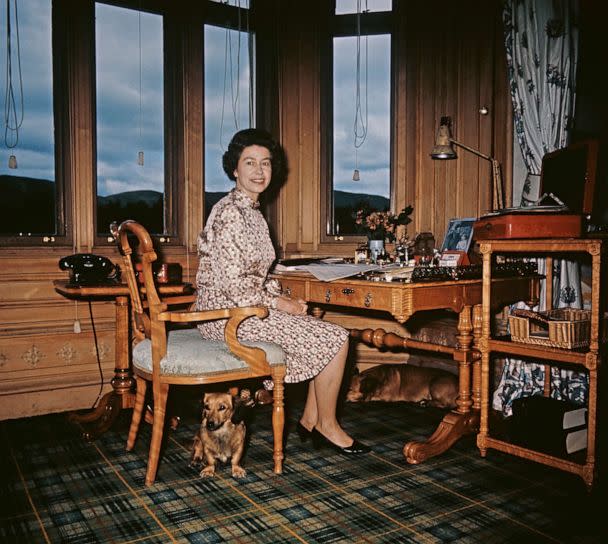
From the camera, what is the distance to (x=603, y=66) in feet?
11.5

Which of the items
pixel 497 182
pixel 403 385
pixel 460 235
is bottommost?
pixel 403 385

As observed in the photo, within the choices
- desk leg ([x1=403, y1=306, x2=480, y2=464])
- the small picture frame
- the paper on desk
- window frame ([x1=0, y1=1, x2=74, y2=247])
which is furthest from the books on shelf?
window frame ([x1=0, y1=1, x2=74, y2=247])

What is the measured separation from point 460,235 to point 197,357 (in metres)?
1.67

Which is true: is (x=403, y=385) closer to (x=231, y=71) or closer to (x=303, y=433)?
(x=303, y=433)

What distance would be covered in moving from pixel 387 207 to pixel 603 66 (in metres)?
1.60

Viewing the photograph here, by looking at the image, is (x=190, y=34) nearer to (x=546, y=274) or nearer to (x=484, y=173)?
(x=484, y=173)

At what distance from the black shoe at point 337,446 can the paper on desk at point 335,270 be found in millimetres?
807

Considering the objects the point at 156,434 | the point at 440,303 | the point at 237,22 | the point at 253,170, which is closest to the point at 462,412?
the point at 440,303

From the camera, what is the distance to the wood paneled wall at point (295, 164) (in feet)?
12.0

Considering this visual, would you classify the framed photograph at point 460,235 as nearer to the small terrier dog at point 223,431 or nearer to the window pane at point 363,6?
the small terrier dog at point 223,431

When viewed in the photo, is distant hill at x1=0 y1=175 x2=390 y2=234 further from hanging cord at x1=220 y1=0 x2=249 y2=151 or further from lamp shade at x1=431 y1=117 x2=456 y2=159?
lamp shade at x1=431 y1=117 x2=456 y2=159

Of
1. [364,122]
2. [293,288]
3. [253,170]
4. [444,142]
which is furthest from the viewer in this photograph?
[364,122]

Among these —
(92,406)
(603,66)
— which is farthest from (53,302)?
(603,66)

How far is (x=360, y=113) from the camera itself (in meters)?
4.32
